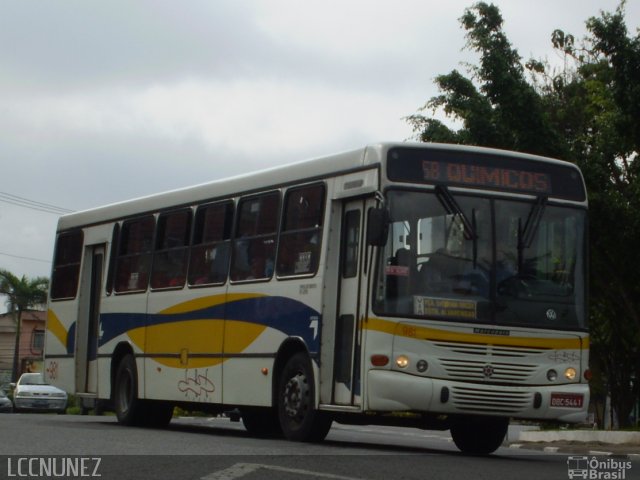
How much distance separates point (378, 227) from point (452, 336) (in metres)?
1.39

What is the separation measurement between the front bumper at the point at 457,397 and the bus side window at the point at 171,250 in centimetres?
532

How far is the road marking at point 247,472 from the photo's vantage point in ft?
Result: 34.0

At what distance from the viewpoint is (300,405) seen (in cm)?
1566

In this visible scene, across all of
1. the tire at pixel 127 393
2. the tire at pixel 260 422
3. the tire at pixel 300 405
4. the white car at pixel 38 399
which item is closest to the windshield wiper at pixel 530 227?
the tire at pixel 300 405

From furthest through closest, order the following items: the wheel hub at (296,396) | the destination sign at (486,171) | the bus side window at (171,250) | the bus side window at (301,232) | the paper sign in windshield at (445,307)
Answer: the bus side window at (171,250)
the bus side window at (301,232)
the wheel hub at (296,396)
the destination sign at (486,171)
the paper sign in windshield at (445,307)

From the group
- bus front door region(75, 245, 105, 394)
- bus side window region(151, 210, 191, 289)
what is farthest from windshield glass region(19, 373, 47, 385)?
bus side window region(151, 210, 191, 289)

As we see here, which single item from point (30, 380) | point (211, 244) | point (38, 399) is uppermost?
point (211, 244)

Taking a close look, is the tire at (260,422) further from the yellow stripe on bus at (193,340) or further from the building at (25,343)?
the building at (25,343)

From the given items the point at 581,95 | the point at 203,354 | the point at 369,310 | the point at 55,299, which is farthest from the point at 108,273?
the point at 581,95

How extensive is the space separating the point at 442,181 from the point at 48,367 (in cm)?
1018


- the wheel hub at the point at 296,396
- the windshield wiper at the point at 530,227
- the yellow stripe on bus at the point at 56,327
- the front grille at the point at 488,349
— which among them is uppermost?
the windshield wiper at the point at 530,227

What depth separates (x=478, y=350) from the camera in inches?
575

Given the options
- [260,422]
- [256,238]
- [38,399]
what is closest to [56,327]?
[260,422]

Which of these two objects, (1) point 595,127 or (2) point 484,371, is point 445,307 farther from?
(1) point 595,127
